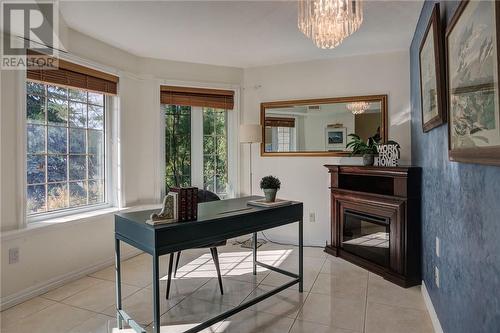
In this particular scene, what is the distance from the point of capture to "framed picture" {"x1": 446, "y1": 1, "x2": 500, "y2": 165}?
1.10 m

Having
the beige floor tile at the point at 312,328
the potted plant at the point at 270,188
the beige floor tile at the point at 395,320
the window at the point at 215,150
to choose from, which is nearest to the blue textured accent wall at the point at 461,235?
the beige floor tile at the point at 395,320

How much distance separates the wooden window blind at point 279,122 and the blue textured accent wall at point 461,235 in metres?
1.88

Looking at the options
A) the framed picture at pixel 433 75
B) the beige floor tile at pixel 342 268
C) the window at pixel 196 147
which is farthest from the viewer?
the window at pixel 196 147

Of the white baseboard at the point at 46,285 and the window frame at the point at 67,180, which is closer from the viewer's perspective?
the white baseboard at the point at 46,285

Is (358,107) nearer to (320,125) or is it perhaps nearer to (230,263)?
(320,125)

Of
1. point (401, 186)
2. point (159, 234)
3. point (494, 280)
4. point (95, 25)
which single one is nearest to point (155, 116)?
point (95, 25)

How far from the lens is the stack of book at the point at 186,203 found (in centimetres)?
→ 198

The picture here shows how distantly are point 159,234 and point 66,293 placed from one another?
5.36 ft

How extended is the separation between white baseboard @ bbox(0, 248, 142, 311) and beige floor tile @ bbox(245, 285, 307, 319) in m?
1.72

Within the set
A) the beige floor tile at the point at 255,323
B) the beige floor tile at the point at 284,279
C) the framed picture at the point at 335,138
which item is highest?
the framed picture at the point at 335,138

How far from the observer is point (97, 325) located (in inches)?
87.9

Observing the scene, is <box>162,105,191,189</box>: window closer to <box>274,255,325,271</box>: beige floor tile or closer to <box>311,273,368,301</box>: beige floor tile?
<box>274,255,325,271</box>: beige floor tile

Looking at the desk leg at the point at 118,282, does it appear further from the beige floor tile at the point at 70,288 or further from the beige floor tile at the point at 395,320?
the beige floor tile at the point at 395,320

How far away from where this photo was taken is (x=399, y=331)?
2143 millimetres
